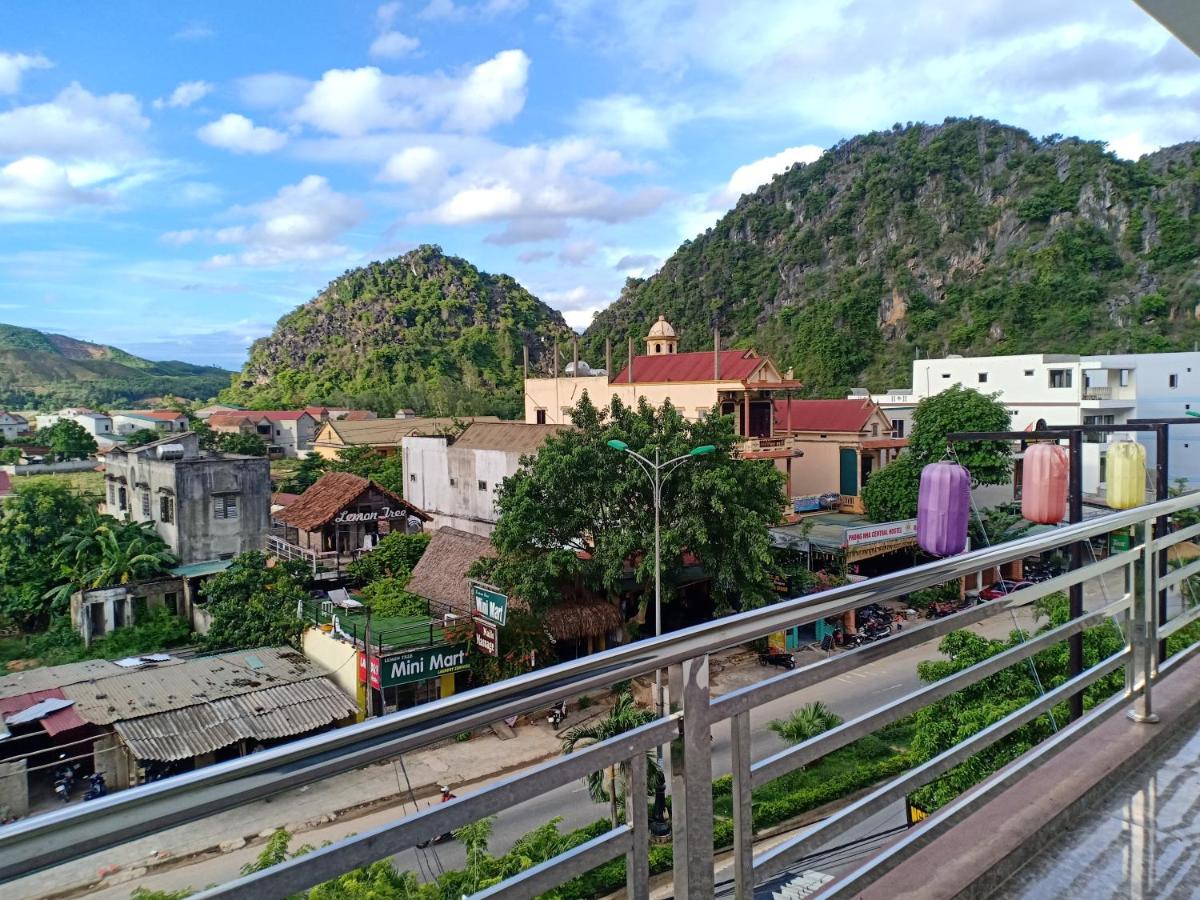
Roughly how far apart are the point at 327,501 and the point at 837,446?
13.4m

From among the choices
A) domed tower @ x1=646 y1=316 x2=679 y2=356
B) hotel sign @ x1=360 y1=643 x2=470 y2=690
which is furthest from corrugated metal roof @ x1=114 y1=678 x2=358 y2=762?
domed tower @ x1=646 y1=316 x2=679 y2=356

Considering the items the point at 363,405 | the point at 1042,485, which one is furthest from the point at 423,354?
the point at 1042,485

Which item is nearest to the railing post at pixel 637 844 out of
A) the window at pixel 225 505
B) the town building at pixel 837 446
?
the window at pixel 225 505

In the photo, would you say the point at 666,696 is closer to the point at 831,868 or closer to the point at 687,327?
the point at 831,868

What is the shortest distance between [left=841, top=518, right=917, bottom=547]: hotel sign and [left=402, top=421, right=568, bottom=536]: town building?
6.30 m

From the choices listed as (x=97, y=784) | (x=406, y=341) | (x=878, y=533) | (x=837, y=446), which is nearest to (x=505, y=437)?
(x=878, y=533)

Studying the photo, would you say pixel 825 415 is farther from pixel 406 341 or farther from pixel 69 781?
pixel 406 341

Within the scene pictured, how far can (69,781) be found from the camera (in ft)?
32.0

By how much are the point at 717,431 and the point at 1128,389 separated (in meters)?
16.1

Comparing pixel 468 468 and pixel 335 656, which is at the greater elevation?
pixel 468 468

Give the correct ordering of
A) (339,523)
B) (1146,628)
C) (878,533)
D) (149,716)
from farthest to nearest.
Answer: (878,533) < (339,523) < (149,716) < (1146,628)

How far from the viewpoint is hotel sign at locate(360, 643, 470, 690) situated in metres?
11.0

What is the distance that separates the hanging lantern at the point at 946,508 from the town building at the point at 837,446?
15759 millimetres

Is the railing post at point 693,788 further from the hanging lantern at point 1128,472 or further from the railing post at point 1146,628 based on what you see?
the hanging lantern at point 1128,472
